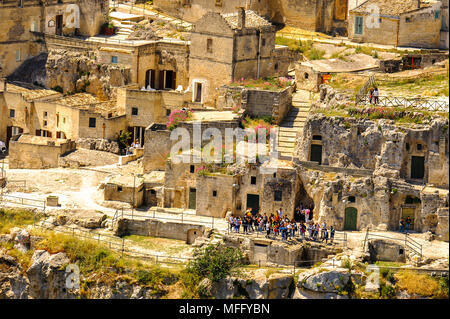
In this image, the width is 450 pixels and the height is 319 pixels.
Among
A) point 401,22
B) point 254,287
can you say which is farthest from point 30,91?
point 254,287

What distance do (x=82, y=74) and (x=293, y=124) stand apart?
16.6 meters

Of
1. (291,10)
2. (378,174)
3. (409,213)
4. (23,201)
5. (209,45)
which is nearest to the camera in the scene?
(409,213)

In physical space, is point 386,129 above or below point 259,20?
below

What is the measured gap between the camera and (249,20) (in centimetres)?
8694

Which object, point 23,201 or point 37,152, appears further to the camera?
point 37,152

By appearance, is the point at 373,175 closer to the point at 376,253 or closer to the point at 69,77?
the point at 376,253

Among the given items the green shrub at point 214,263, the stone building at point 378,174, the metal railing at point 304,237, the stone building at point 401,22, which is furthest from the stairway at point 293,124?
the green shrub at point 214,263

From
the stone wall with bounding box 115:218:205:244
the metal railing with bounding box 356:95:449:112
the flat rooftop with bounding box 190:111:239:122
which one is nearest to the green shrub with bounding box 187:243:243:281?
the stone wall with bounding box 115:218:205:244

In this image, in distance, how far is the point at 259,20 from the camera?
87375mm

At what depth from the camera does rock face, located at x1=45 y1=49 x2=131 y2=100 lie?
90312 millimetres

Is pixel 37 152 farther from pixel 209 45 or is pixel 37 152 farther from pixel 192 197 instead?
pixel 209 45
